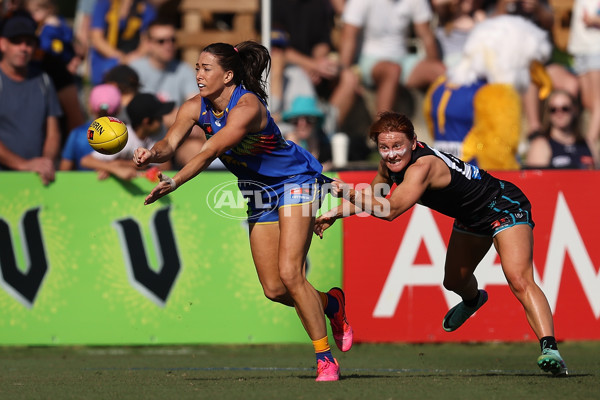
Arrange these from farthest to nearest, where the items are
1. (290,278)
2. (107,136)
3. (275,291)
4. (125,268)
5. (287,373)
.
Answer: (125,268) < (287,373) < (275,291) < (290,278) < (107,136)

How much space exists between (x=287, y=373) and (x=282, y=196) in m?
1.42

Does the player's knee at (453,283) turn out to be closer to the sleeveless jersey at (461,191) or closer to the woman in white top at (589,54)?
the sleeveless jersey at (461,191)

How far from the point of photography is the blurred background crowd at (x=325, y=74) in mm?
9398

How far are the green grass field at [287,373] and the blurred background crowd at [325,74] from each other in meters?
1.79

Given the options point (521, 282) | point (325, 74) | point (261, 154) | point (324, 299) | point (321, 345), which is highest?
point (325, 74)

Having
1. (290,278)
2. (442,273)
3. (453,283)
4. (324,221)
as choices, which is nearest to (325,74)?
(442,273)

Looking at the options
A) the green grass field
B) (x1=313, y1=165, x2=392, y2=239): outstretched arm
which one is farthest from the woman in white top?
(x1=313, y1=165, x2=392, y2=239): outstretched arm

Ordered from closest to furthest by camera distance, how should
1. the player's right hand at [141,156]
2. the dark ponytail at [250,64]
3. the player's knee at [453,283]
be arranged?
the player's right hand at [141,156]
the dark ponytail at [250,64]
the player's knee at [453,283]

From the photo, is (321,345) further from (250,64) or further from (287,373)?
(250,64)

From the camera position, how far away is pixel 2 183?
28.5ft

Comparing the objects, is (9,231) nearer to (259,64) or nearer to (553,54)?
(259,64)

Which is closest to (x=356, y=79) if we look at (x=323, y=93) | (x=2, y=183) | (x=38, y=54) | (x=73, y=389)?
(x=323, y=93)

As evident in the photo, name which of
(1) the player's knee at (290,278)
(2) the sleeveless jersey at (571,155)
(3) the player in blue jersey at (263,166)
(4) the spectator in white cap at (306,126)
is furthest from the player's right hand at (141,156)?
(2) the sleeveless jersey at (571,155)

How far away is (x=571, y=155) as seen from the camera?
32.5 feet
